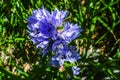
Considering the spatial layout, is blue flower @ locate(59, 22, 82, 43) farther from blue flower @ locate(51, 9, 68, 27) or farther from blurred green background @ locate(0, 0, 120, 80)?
blurred green background @ locate(0, 0, 120, 80)

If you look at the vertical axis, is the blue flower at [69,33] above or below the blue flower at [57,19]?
below

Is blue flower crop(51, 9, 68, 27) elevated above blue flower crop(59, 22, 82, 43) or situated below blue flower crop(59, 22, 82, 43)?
above

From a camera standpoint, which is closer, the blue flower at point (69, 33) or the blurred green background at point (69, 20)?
the blue flower at point (69, 33)

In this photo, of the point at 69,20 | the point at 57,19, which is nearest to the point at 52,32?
the point at 57,19

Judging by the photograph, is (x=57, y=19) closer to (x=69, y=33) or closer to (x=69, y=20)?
(x=69, y=33)

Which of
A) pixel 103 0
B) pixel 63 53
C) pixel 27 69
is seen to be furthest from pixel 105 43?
pixel 63 53

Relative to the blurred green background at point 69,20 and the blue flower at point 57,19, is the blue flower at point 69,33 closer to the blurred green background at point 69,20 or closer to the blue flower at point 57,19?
the blue flower at point 57,19

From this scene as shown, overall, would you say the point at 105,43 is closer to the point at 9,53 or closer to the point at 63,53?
the point at 9,53

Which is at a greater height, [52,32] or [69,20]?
[69,20]

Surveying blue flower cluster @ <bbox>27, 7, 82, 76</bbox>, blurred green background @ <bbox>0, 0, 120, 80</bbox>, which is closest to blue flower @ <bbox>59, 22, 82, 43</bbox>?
blue flower cluster @ <bbox>27, 7, 82, 76</bbox>

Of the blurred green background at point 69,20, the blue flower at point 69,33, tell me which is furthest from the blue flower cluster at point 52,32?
the blurred green background at point 69,20

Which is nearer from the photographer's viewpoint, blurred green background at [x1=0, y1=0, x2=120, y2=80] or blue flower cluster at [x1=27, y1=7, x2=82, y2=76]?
blue flower cluster at [x1=27, y1=7, x2=82, y2=76]

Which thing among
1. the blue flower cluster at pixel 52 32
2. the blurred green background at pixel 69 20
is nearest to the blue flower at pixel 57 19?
the blue flower cluster at pixel 52 32
